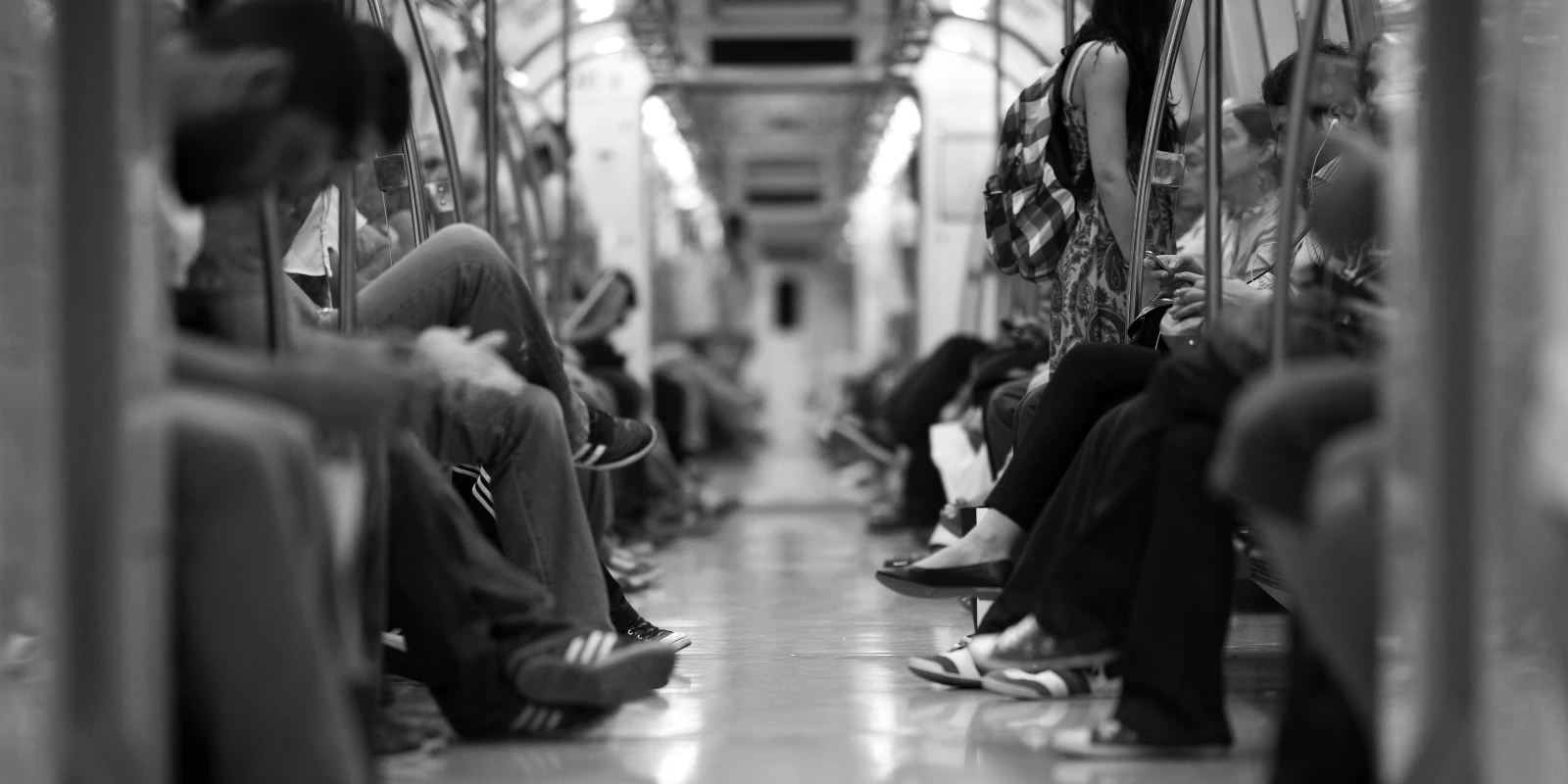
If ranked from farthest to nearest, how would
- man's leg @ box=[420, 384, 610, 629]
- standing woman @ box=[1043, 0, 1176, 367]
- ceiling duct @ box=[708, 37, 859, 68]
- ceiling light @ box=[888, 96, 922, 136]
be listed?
ceiling duct @ box=[708, 37, 859, 68] < ceiling light @ box=[888, 96, 922, 136] < standing woman @ box=[1043, 0, 1176, 367] < man's leg @ box=[420, 384, 610, 629]

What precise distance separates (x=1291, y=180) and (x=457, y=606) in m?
1.36

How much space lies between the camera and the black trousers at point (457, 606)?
251 centimetres

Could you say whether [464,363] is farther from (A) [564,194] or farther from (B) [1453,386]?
(A) [564,194]

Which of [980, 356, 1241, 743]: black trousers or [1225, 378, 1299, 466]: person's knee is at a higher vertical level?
[1225, 378, 1299, 466]: person's knee

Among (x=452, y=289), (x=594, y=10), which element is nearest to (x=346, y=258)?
(x=452, y=289)

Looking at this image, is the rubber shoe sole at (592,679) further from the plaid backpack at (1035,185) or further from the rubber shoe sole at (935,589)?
the plaid backpack at (1035,185)

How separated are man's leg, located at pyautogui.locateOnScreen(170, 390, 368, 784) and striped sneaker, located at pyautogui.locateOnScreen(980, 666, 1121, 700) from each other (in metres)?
1.49

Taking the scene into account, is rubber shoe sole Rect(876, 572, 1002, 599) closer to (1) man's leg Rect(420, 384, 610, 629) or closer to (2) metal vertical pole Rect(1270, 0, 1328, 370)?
(1) man's leg Rect(420, 384, 610, 629)

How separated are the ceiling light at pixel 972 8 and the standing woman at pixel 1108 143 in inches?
190

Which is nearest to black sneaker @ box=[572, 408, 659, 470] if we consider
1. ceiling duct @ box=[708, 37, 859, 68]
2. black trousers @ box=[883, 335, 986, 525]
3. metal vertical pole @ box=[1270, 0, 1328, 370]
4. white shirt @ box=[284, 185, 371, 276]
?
white shirt @ box=[284, 185, 371, 276]

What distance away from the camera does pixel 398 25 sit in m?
5.71

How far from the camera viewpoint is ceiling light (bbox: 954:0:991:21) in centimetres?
841

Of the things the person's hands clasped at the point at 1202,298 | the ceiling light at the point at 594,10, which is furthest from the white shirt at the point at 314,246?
the ceiling light at the point at 594,10

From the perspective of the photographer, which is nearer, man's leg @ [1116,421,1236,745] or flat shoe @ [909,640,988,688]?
man's leg @ [1116,421,1236,745]
